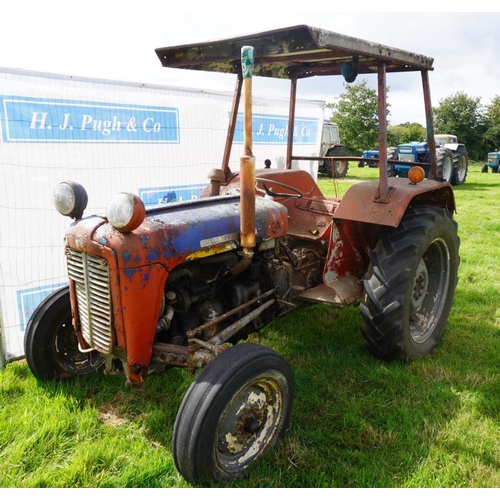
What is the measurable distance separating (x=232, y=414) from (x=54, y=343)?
1.37m

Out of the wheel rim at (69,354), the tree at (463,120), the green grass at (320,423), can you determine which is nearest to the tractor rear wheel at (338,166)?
the green grass at (320,423)

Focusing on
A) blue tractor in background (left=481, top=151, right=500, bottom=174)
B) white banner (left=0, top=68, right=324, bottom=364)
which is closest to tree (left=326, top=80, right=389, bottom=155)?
blue tractor in background (left=481, top=151, right=500, bottom=174)

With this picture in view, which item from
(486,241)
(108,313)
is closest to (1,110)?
(108,313)

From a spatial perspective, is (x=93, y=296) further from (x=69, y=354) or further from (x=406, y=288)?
(x=406, y=288)

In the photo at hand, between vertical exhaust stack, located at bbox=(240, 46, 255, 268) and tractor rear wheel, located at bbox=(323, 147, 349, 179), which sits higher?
vertical exhaust stack, located at bbox=(240, 46, 255, 268)

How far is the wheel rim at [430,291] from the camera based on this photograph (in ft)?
11.4

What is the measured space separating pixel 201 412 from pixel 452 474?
1251 millimetres

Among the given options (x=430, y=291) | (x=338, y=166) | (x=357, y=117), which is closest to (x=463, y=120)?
(x=357, y=117)

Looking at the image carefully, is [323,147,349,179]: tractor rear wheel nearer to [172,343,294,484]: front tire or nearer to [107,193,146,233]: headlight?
[172,343,294,484]: front tire

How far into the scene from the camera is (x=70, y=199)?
96.1 inches

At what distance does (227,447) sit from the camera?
224 centimetres

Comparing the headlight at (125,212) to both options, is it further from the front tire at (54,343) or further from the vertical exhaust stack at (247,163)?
the front tire at (54,343)

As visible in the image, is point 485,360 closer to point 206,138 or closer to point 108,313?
point 108,313

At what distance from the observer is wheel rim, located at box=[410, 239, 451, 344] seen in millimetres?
3484
